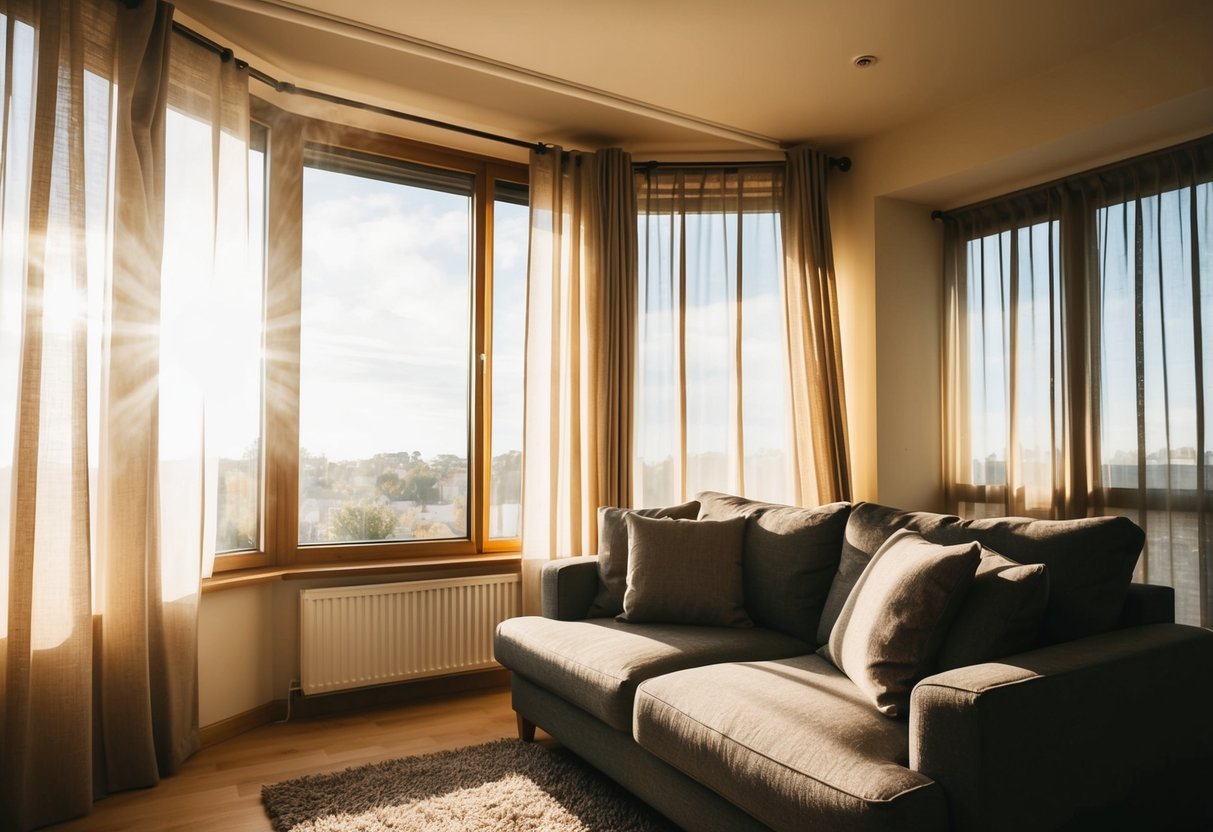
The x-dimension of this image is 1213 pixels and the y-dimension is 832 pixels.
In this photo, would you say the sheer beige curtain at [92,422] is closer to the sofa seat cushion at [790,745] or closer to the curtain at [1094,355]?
the sofa seat cushion at [790,745]

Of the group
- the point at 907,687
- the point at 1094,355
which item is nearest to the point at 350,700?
the point at 907,687

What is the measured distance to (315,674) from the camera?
135 inches

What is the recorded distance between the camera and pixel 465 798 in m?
2.57

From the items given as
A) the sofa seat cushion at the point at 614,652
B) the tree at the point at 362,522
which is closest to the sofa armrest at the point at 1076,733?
the sofa seat cushion at the point at 614,652

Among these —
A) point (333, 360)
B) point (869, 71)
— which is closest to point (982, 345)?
point (869, 71)

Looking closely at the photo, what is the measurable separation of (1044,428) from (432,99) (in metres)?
3.25

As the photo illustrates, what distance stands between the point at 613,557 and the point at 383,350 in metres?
1.59

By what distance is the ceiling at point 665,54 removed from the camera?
2977 mm

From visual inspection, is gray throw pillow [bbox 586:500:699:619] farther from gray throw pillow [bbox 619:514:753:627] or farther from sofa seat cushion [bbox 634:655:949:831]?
sofa seat cushion [bbox 634:655:949:831]

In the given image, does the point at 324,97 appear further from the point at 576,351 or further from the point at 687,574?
the point at 687,574

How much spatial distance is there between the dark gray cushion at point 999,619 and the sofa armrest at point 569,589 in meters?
1.50

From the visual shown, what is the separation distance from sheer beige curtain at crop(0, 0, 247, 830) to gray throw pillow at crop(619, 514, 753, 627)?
5.30 ft

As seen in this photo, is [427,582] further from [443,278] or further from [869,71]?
[869,71]

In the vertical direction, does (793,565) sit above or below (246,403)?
below
